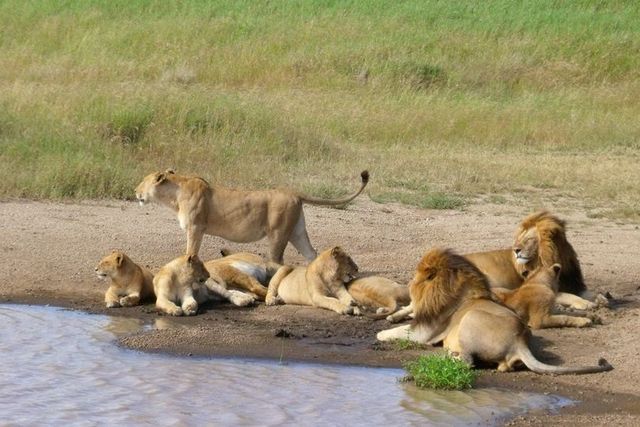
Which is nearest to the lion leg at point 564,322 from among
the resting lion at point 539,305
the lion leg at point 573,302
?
the resting lion at point 539,305

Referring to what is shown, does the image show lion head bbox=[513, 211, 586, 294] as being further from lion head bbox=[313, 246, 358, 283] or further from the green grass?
the green grass

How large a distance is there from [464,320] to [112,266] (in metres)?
2.86

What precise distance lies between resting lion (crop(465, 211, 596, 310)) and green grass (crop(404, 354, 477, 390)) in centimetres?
162

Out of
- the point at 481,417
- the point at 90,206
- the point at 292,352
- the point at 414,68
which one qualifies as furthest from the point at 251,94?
the point at 481,417

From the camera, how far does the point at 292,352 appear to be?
7.39 meters

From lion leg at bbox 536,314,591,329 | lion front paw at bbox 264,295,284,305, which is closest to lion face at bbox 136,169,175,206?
lion front paw at bbox 264,295,284,305

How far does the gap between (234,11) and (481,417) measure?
868 inches

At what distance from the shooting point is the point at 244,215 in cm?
944

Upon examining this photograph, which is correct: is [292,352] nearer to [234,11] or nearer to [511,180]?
[511,180]

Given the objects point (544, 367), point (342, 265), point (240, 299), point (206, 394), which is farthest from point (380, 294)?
point (206, 394)

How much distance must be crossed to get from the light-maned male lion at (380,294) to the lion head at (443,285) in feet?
3.48

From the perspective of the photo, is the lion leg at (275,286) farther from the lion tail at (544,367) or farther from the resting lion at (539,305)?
the lion tail at (544,367)

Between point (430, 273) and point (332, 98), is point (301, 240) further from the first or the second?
point (332, 98)

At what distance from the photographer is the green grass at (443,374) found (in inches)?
255
